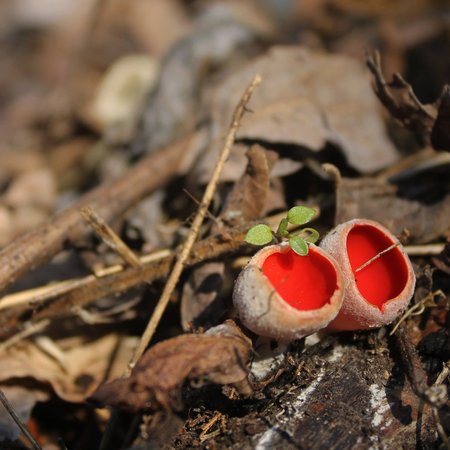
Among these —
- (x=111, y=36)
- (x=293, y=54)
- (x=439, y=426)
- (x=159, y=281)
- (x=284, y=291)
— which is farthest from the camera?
(x=111, y=36)

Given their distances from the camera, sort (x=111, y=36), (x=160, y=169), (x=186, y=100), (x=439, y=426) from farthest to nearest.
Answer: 1. (x=111, y=36)
2. (x=186, y=100)
3. (x=160, y=169)
4. (x=439, y=426)

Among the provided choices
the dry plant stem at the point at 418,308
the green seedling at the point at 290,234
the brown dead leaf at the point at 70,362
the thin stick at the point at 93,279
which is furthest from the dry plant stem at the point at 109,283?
the dry plant stem at the point at 418,308

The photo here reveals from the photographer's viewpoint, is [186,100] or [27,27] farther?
[27,27]

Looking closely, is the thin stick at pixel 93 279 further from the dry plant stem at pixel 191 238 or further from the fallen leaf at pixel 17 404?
the fallen leaf at pixel 17 404

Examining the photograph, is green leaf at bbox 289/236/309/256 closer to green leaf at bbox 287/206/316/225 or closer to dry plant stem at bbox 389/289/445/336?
green leaf at bbox 287/206/316/225

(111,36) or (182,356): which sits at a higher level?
(111,36)

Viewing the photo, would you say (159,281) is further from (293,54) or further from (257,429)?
(293,54)

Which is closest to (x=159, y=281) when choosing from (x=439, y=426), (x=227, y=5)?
(x=439, y=426)
